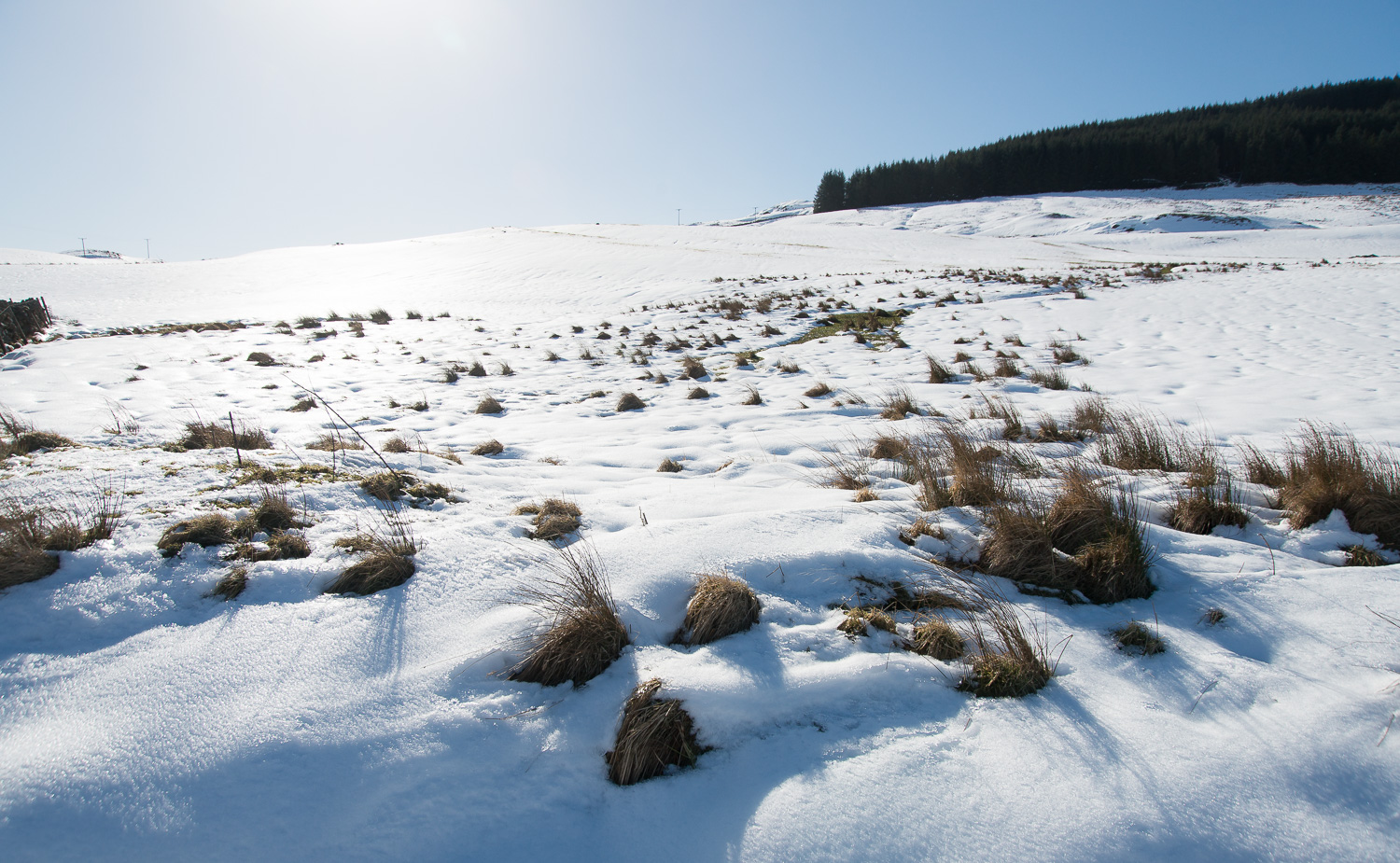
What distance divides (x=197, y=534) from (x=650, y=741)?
7.40 ft

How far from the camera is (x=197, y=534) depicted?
2533mm

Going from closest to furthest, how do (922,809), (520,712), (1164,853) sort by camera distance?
(1164,853), (922,809), (520,712)

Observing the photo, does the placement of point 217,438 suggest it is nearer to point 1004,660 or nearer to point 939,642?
point 939,642

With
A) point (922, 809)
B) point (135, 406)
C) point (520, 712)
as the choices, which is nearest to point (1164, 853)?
point (922, 809)

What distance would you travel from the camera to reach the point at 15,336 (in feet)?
33.7

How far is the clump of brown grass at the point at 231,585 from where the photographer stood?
2.30m

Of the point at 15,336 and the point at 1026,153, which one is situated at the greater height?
the point at 1026,153

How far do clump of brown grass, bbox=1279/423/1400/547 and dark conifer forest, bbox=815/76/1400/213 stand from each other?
76.7 meters

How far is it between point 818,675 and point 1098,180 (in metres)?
80.8

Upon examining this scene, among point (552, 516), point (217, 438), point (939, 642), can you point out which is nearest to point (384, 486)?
point (552, 516)

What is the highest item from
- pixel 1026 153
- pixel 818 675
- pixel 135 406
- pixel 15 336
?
pixel 1026 153

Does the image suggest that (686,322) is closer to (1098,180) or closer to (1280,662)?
(1280,662)

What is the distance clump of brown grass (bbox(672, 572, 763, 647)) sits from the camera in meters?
2.25

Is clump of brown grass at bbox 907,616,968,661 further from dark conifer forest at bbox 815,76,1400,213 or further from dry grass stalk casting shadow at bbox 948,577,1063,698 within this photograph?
dark conifer forest at bbox 815,76,1400,213
